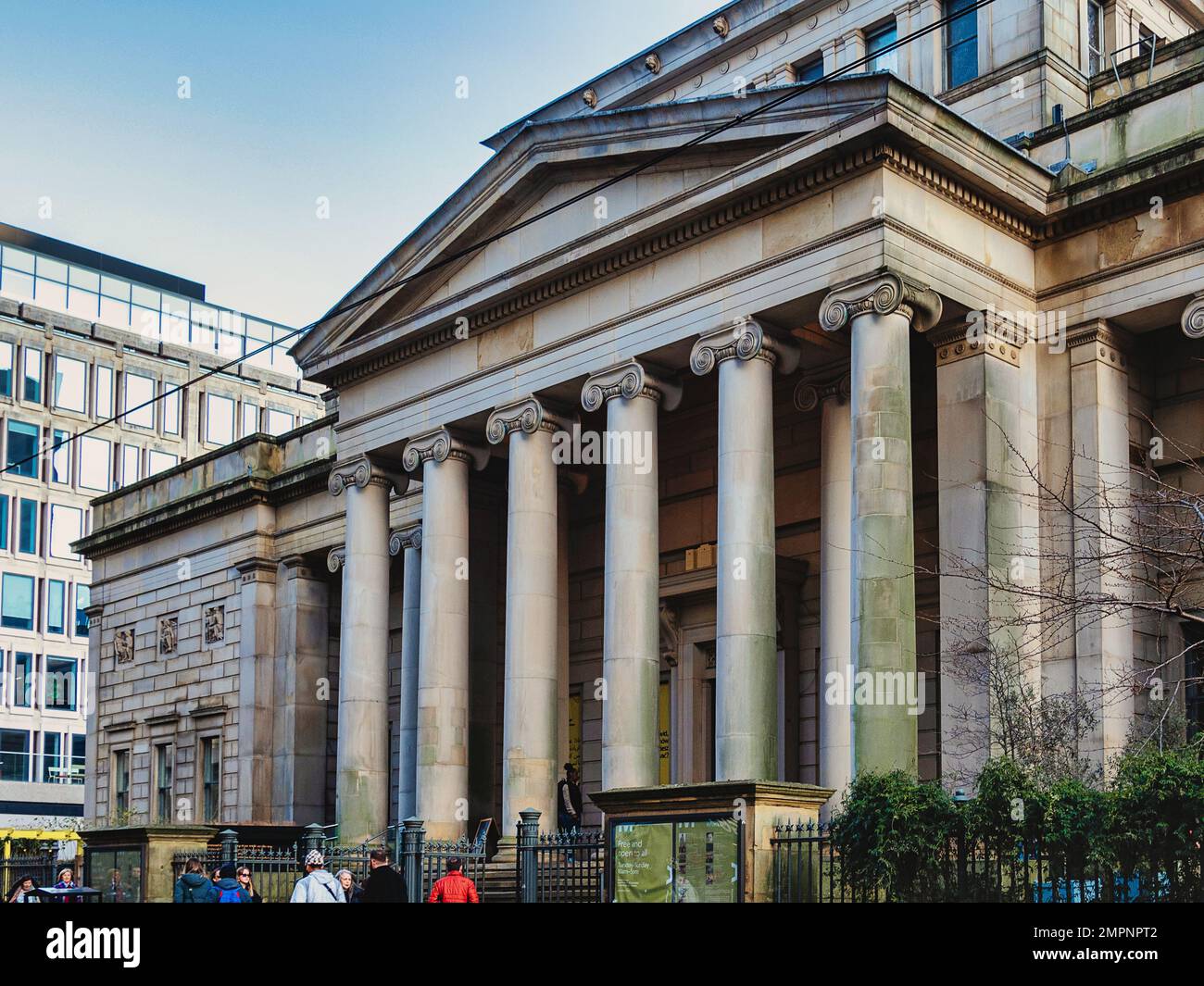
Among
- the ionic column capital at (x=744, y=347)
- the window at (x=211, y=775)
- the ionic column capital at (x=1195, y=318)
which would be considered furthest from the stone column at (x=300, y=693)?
the ionic column capital at (x=1195, y=318)

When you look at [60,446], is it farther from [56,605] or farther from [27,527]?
[56,605]

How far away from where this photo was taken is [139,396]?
82625 mm

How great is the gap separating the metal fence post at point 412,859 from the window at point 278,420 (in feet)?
216

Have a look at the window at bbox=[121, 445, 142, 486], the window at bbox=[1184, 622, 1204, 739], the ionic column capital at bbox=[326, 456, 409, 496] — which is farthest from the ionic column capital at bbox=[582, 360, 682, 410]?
the window at bbox=[121, 445, 142, 486]

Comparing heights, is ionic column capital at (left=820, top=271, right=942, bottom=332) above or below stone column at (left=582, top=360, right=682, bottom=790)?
above

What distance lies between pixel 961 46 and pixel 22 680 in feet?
193

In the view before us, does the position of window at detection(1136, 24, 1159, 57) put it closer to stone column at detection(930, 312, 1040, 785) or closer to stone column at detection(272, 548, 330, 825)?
stone column at detection(930, 312, 1040, 785)

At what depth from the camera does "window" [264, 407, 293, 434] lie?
295 feet

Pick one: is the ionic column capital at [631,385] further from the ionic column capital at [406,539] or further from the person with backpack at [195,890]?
the person with backpack at [195,890]

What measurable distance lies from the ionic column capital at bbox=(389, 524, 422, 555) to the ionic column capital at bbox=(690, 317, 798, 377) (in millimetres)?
12556
